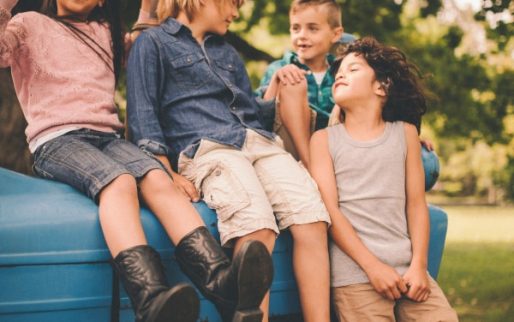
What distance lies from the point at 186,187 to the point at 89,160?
42 centimetres

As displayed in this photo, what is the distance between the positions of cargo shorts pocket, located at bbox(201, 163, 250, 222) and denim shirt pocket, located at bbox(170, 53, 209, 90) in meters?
0.47

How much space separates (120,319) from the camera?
8.23 ft

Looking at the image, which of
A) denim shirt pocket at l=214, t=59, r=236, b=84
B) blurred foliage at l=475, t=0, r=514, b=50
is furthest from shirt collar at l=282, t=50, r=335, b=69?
blurred foliage at l=475, t=0, r=514, b=50

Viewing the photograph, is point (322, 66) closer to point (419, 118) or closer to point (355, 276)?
point (419, 118)

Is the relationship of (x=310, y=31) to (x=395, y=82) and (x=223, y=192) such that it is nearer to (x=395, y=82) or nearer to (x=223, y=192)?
(x=395, y=82)

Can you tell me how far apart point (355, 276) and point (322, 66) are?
5.19 ft

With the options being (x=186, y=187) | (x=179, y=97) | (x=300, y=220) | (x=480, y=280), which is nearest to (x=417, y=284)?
(x=300, y=220)

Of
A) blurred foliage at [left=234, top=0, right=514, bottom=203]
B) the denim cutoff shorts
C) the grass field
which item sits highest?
the denim cutoff shorts

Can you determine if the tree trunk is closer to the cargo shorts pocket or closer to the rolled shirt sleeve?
the rolled shirt sleeve

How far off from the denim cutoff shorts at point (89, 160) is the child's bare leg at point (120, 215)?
35mm

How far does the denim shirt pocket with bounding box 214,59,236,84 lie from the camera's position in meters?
3.09

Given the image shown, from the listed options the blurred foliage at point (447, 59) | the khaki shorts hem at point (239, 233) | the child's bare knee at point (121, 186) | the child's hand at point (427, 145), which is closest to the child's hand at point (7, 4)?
the child's bare knee at point (121, 186)

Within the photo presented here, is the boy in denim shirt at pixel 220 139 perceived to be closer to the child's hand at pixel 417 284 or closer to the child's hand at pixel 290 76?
the child's hand at pixel 290 76

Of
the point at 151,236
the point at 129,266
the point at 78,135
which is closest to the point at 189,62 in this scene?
the point at 78,135
